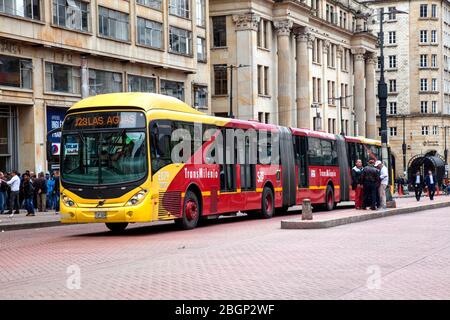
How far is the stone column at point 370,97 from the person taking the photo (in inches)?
4181

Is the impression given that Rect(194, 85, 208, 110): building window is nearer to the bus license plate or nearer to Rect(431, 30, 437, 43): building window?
the bus license plate

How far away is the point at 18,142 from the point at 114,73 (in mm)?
9508

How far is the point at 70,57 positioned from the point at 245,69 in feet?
93.1

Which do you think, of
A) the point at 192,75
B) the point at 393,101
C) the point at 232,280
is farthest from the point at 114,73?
the point at 393,101

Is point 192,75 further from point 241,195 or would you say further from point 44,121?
point 241,195

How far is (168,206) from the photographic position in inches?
916

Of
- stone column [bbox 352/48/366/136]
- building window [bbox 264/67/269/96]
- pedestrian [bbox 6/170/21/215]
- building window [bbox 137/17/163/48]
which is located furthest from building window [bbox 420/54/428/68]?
pedestrian [bbox 6/170/21/215]

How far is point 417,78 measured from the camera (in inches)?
4828

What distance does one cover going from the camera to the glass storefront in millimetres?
44250

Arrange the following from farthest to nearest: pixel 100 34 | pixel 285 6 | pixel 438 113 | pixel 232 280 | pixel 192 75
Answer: pixel 438 113
pixel 285 6
pixel 192 75
pixel 100 34
pixel 232 280

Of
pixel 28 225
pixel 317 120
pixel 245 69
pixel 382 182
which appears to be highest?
pixel 245 69

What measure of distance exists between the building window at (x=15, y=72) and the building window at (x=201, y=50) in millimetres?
22566

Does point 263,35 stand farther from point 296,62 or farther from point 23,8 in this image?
point 23,8

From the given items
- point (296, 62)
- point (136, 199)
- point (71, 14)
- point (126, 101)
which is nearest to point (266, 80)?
point (296, 62)
